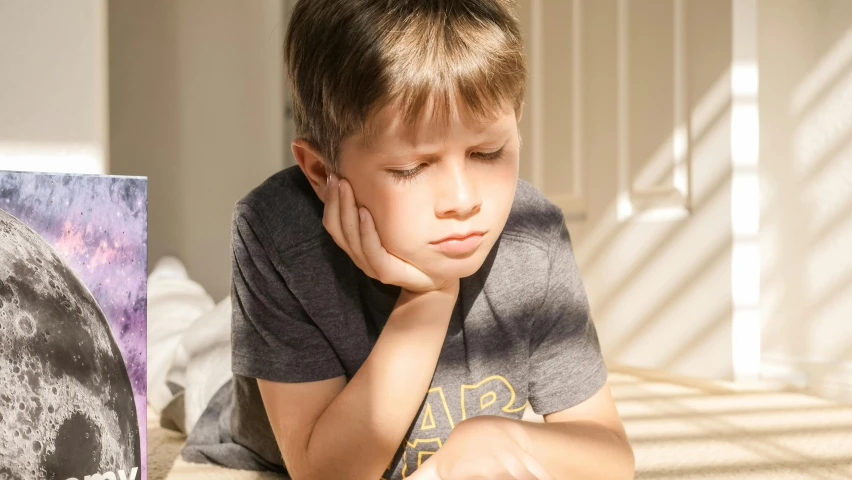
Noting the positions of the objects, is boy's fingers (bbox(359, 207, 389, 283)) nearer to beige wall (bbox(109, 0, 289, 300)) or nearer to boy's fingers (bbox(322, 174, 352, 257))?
boy's fingers (bbox(322, 174, 352, 257))

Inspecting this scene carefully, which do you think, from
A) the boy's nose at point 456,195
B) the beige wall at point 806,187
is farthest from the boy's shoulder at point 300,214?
the beige wall at point 806,187

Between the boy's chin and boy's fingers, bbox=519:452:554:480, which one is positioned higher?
the boy's chin

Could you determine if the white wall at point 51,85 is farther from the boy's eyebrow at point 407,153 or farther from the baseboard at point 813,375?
the baseboard at point 813,375

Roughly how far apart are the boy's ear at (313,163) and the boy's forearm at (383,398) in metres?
0.15

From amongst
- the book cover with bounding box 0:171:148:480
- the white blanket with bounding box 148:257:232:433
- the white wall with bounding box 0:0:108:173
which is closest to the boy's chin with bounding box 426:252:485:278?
the book cover with bounding box 0:171:148:480

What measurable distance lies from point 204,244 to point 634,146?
1305 mm

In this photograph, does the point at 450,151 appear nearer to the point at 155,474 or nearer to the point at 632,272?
the point at 155,474

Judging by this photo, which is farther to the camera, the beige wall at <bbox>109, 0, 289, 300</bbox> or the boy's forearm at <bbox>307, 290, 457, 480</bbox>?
the beige wall at <bbox>109, 0, 289, 300</bbox>

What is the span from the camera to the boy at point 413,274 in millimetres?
645

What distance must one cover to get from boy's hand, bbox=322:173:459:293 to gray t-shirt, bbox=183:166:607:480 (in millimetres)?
92

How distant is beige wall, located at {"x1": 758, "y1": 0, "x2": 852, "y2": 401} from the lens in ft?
5.41

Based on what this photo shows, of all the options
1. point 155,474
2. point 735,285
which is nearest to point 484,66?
point 155,474

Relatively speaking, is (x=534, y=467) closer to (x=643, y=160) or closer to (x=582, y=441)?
(x=582, y=441)

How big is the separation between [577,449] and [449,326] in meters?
0.20
